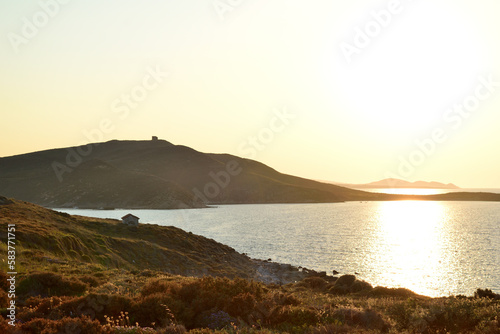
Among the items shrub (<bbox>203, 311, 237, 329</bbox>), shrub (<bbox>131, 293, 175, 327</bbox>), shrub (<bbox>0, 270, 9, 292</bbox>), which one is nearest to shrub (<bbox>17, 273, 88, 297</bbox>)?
shrub (<bbox>0, 270, 9, 292</bbox>)

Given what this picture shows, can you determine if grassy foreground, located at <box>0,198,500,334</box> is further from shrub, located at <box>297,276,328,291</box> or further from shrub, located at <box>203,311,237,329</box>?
shrub, located at <box>297,276,328,291</box>

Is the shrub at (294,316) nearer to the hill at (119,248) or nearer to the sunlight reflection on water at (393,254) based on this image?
the hill at (119,248)

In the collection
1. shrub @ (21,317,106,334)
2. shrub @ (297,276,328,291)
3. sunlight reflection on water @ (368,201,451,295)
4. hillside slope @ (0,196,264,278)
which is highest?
shrub @ (21,317,106,334)

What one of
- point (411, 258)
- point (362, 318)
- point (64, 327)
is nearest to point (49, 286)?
point (64, 327)

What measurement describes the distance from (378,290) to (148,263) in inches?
1145

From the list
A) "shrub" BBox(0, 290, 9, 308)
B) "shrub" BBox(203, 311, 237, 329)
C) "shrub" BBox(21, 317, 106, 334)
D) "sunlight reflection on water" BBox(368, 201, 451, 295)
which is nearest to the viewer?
"shrub" BBox(21, 317, 106, 334)

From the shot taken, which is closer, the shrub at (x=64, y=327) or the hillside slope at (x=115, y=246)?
the shrub at (x=64, y=327)

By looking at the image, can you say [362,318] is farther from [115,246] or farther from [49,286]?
[115,246]

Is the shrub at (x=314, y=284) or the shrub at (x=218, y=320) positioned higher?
the shrub at (x=218, y=320)

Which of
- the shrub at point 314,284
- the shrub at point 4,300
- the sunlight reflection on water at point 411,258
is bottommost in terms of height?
the sunlight reflection on water at point 411,258

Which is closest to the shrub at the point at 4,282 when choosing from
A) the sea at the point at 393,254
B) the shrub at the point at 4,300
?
the shrub at the point at 4,300

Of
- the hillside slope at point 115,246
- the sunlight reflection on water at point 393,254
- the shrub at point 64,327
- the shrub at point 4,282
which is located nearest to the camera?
the shrub at point 64,327

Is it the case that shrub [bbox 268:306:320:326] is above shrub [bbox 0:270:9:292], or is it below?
below

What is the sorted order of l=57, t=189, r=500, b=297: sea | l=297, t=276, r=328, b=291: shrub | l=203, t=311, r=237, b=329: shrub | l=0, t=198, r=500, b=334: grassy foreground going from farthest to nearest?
l=57, t=189, r=500, b=297: sea
l=297, t=276, r=328, b=291: shrub
l=203, t=311, r=237, b=329: shrub
l=0, t=198, r=500, b=334: grassy foreground
